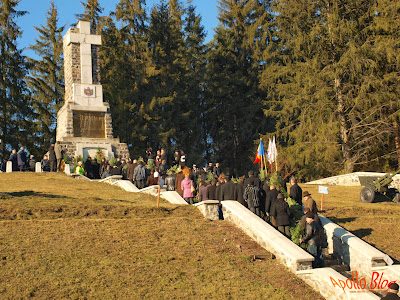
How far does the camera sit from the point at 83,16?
43.4m

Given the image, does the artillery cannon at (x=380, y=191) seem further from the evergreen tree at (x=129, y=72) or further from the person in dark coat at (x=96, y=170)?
the evergreen tree at (x=129, y=72)

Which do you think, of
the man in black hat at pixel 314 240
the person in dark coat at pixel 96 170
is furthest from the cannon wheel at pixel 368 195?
the person in dark coat at pixel 96 170

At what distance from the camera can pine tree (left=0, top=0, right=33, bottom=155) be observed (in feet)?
126

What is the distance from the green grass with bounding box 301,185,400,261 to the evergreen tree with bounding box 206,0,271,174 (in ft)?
76.4

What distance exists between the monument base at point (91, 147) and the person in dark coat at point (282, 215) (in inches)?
670

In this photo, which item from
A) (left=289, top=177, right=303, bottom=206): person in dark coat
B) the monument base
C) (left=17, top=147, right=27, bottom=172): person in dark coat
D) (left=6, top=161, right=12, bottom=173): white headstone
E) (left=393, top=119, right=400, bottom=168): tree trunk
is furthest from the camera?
(left=393, top=119, right=400, bottom=168): tree trunk

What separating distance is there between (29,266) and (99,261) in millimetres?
1282

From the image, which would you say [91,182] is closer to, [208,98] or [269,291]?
[269,291]

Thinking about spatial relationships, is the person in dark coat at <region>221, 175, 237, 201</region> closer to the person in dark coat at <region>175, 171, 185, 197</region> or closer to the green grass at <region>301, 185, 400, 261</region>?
the person in dark coat at <region>175, 171, 185, 197</region>

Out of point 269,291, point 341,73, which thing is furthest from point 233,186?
point 341,73

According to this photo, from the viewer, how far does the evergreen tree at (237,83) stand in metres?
43.7

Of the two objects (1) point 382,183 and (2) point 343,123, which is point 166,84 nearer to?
(2) point 343,123

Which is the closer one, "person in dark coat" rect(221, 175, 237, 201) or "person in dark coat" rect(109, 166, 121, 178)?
"person in dark coat" rect(221, 175, 237, 201)

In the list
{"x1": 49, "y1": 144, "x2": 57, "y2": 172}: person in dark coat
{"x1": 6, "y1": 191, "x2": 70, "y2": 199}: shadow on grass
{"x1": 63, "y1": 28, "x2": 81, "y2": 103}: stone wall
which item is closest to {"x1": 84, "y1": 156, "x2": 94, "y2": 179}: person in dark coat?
{"x1": 49, "y1": 144, "x2": 57, "y2": 172}: person in dark coat
